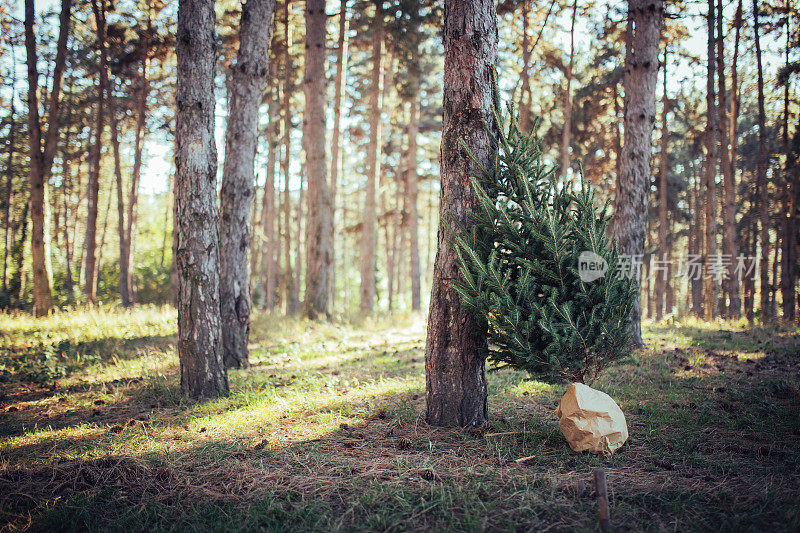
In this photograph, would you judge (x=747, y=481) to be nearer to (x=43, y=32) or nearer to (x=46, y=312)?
(x=46, y=312)

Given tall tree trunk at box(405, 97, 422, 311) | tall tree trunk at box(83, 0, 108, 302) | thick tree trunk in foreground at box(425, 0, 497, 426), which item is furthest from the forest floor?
tall tree trunk at box(405, 97, 422, 311)

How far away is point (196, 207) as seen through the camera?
5.14 meters

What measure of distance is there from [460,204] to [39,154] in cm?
1298

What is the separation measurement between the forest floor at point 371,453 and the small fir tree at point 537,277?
0.78 metres

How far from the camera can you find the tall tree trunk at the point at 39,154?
454 inches

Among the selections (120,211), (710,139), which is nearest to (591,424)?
(710,139)

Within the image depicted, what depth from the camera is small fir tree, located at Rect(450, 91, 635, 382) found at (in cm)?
362

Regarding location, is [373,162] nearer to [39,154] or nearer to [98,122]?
[39,154]

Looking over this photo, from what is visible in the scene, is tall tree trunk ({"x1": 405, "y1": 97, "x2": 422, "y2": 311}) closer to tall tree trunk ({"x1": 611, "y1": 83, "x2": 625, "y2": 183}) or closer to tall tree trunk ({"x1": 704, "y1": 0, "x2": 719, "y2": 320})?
tall tree trunk ({"x1": 611, "y1": 83, "x2": 625, "y2": 183})

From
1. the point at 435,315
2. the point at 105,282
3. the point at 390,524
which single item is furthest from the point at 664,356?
the point at 105,282

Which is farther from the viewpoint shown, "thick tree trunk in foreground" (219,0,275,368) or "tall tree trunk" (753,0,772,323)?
"tall tree trunk" (753,0,772,323)

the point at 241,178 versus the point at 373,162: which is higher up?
the point at 373,162

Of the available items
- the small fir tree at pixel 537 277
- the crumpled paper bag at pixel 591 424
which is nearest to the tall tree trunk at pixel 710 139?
the small fir tree at pixel 537 277

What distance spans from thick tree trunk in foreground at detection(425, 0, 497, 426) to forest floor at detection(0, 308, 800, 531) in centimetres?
31
